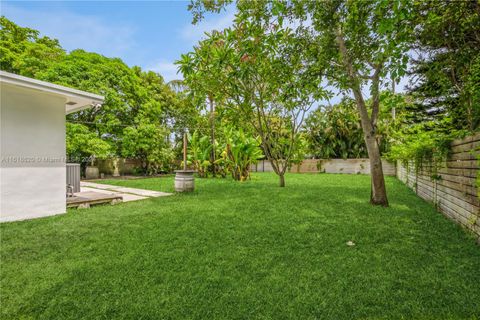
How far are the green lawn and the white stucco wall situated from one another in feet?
1.69

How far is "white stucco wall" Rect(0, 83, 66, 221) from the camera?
173 inches

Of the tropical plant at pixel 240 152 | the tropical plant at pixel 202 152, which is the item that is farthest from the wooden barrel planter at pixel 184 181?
the tropical plant at pixel 202 152

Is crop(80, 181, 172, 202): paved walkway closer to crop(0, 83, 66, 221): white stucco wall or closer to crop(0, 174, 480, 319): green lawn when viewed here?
crop(0, 83, 66, 221): white stucco wall

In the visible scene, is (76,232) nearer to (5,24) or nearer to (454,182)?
(454,182)

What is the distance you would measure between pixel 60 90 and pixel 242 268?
4.83 m

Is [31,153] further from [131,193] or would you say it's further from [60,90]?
[131,193]

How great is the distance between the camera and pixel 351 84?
4.59m

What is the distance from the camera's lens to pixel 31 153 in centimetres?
467

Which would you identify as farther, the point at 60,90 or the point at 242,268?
the point at 60,90

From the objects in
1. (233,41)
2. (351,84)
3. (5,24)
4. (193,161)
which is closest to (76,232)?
(233,41)

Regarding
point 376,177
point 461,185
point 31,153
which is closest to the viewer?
point 461,185

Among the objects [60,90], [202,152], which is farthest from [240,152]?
[60,90]

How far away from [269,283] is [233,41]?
15.2ft

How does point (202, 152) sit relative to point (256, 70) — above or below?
below
